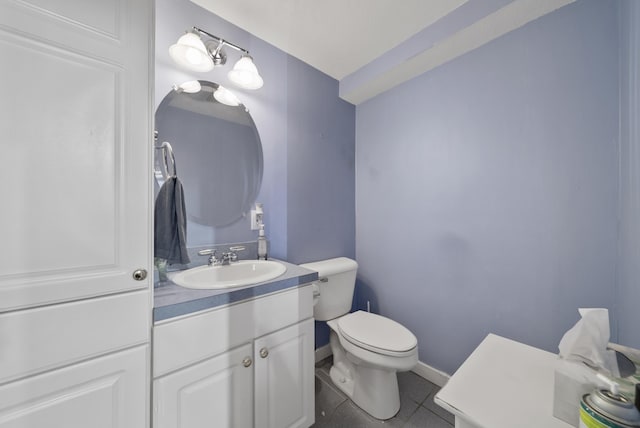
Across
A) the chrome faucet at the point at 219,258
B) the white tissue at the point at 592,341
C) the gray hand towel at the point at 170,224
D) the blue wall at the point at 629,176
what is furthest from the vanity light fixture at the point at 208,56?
the white tissue at the point at 592,341

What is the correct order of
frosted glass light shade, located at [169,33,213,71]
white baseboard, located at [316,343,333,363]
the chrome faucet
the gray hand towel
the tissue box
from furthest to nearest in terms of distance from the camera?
white baseboard, located at [316,343,333,363]
the chrome faucet
frosted glass light shade, located at [169,33,213,71]
the gray hand towel
the tissue box

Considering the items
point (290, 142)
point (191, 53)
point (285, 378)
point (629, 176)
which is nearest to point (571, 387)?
point (629, 176)

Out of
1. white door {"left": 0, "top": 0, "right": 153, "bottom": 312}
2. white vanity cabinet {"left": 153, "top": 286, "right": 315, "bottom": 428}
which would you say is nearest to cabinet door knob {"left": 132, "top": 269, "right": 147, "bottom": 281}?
white door {"left": 0, "top": 0, "right": 153, "bottom": 312}

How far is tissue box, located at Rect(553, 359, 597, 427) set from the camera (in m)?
0.49

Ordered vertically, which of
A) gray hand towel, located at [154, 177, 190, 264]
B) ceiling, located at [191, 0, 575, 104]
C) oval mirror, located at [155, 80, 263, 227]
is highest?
ceiling, located at [191, 0, 575, 104]

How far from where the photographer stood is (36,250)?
0.53 metres

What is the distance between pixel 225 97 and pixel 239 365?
54.0 inches

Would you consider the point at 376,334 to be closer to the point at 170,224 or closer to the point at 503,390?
the point at 503,390

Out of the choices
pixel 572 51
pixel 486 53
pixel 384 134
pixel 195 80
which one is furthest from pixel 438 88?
pixel 195 80

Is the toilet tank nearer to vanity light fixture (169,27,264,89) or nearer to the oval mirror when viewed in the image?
the oval mirror

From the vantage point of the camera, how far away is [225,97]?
1.27 meters

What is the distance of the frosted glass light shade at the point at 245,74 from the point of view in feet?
4.01

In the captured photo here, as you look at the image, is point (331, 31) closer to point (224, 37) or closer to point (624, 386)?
point (224, 37)

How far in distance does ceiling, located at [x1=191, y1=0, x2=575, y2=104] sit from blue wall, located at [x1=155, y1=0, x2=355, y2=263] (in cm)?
12
